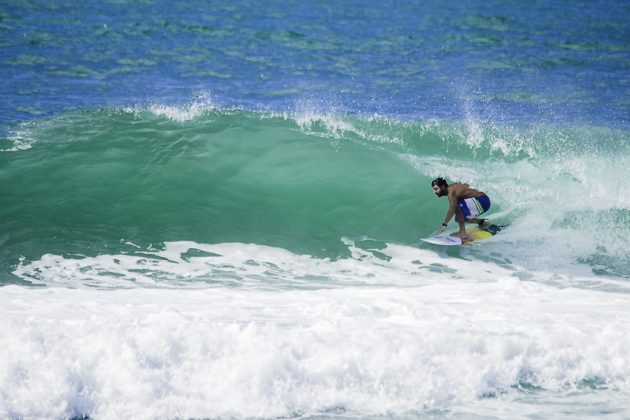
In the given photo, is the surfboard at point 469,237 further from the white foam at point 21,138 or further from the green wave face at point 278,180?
the white foam at point 21,138

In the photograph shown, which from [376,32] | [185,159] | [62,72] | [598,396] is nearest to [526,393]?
[598,396]

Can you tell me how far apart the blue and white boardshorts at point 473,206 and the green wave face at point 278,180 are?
2.28 ft

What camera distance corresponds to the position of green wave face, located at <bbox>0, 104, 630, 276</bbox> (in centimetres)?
1202

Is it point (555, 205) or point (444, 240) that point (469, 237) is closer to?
point (444, 240)

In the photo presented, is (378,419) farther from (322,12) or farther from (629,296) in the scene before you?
(322,12)

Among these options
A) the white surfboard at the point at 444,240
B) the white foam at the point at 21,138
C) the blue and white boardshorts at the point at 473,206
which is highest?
the white foam at the point at 21,138

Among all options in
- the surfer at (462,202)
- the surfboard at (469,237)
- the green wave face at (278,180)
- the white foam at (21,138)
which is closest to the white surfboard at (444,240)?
the surfboard at (469,237)

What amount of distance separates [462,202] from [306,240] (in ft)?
7.25

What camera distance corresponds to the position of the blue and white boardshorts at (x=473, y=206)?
11.9 meters

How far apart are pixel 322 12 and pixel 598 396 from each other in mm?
31930

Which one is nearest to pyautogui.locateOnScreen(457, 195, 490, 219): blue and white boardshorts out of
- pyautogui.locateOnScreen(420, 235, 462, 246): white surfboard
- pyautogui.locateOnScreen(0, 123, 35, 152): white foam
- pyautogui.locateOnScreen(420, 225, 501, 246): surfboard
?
pyautogui.locateOnScreen(420, 225, 501, 246): surfboard

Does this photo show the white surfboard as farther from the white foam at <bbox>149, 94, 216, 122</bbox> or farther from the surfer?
the white foam at <bbox>149, 94, 216, 122</bbox>

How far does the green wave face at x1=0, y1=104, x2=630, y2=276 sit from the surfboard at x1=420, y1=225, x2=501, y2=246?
1.17 ft

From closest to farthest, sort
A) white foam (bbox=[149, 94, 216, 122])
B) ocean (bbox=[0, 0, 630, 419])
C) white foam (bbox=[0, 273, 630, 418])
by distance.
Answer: white foam (bbox=[0, 273, 630, 418]), ocean (bbox=[0, 0, 630, 419]), white foam (bbox=[149, 94, 216, 122])
